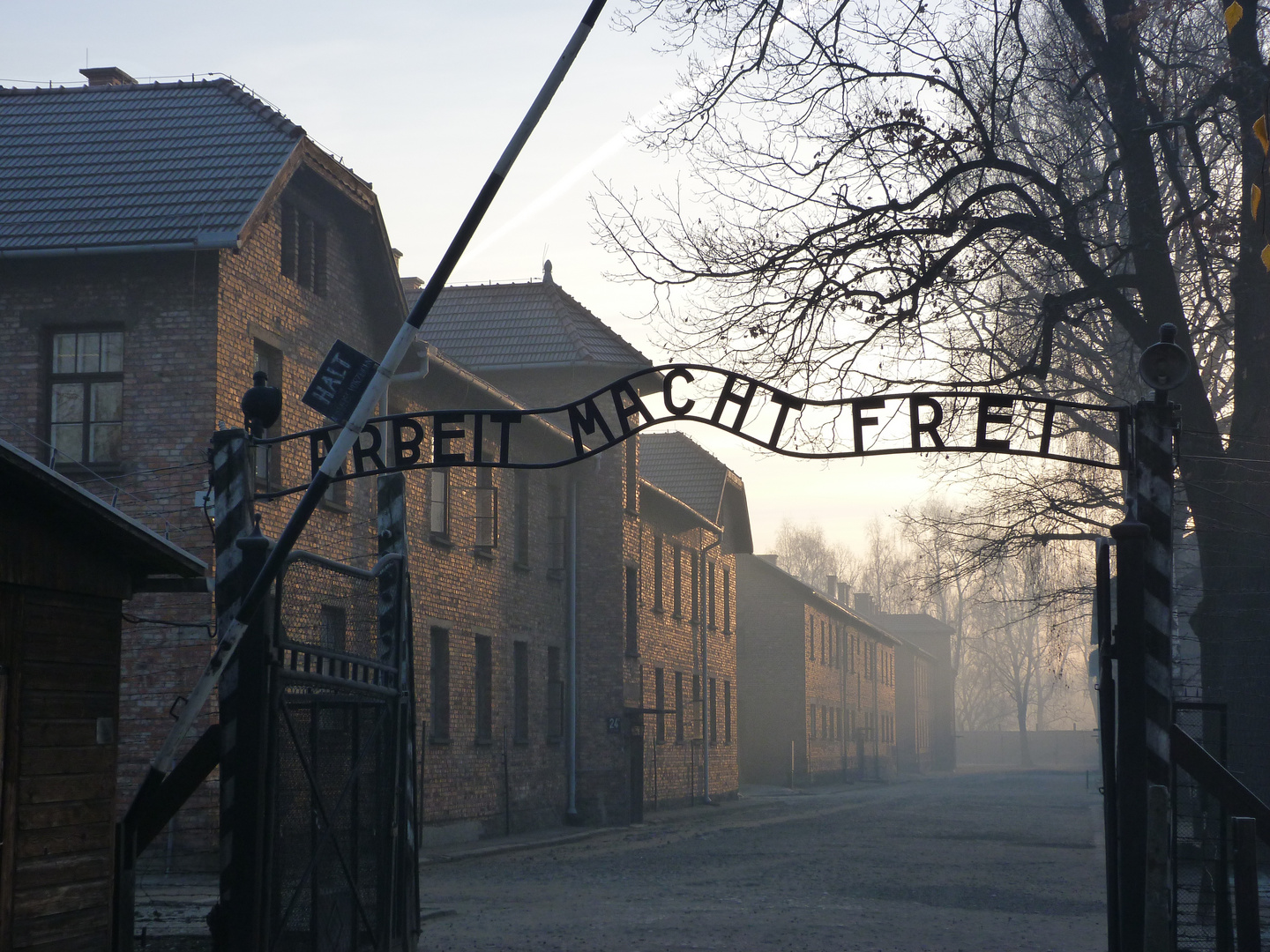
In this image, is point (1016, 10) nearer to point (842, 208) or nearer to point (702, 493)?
point (842, 208)

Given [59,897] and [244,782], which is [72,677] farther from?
[244,782]

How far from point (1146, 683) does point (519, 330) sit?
25213mm

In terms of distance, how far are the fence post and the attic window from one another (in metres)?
15.0

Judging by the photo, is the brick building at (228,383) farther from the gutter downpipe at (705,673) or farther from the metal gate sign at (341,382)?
the gutter downpipe at (705,673)

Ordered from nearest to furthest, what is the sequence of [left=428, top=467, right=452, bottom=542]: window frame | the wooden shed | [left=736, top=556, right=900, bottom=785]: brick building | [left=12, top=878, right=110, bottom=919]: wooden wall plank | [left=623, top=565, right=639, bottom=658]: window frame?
the wooden shed, [left=12, top=878, right=110, bottom=919]: wooden wall plank, [left=428, top=467, right=452, bottom=542]: window frame, [left=623, top=565, right=639, bottom=658]: window frame, [left=736, top=556, right=900, bottom=785]: brick building

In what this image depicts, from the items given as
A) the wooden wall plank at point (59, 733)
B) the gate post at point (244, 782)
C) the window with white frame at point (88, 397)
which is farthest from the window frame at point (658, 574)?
the gate post at point (244, 782)

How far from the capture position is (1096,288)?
15719 millimetres

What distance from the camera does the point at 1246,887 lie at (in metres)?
8.34

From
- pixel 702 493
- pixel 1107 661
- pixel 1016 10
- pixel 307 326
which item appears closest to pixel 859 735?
pixel 702 493

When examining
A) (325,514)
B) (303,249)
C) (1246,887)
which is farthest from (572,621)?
(1246,887)

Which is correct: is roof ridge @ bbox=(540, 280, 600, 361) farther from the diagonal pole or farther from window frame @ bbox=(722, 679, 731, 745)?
the diagonal pole

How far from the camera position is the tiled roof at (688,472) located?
44.8 meters

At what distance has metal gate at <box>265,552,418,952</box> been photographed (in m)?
7.78

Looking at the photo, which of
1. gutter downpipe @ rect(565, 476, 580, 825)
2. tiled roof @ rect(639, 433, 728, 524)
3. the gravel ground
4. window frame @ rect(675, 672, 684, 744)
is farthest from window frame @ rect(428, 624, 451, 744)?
tiled roof @ rect(639, 433, 728, 524)
